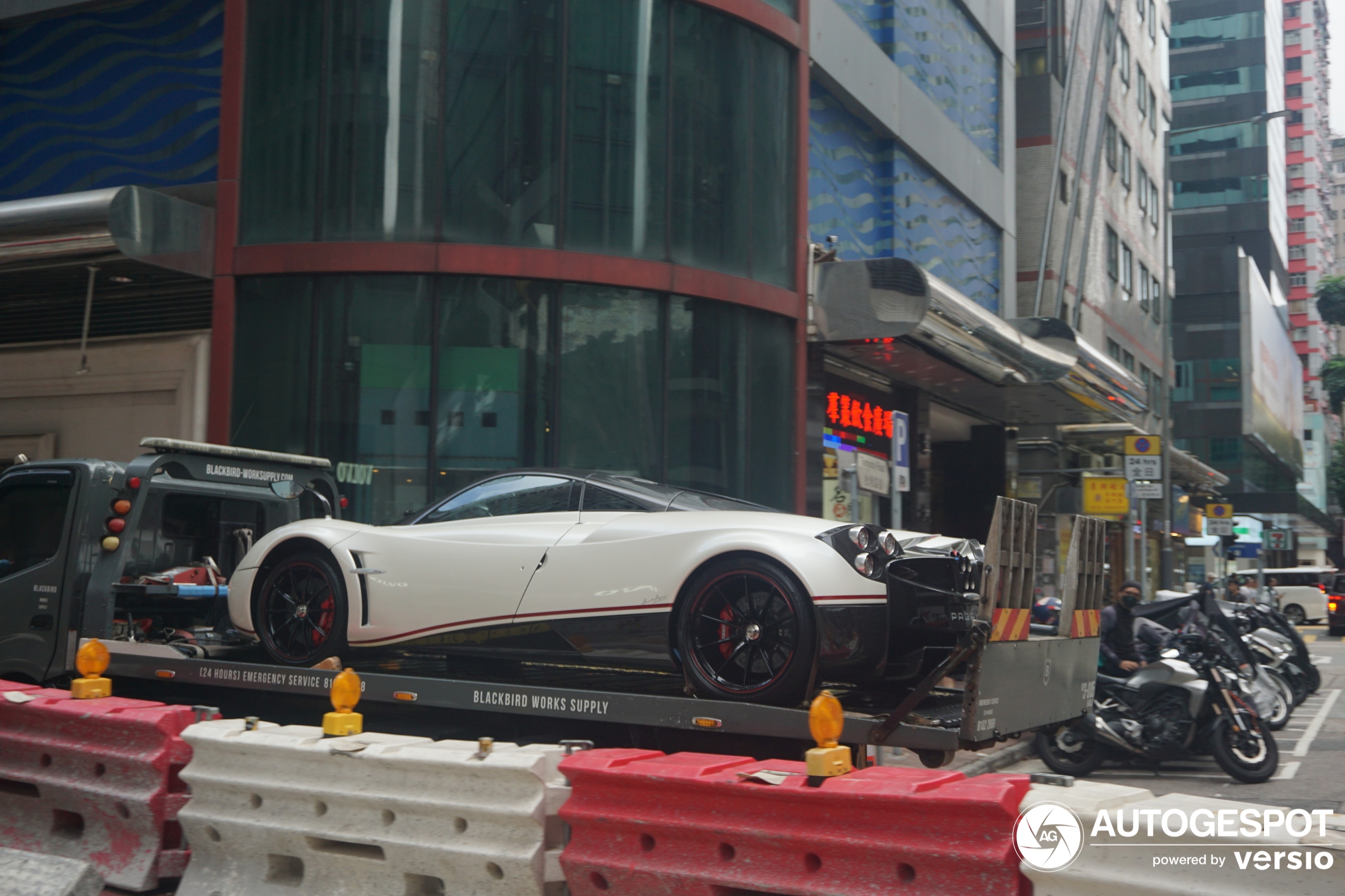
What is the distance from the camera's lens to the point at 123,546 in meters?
7.60

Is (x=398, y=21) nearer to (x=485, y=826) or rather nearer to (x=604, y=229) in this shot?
(x=604, y=229)

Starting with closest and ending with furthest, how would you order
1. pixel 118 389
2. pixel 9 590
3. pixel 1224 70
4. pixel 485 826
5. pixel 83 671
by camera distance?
pixel 485 826, pixel 83 671, pixel 9 590, pixel 118 389, pixel 1224 70

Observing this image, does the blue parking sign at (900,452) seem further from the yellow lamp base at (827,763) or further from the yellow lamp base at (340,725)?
the yellow lamp base at (827,763)

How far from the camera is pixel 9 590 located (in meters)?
7.68

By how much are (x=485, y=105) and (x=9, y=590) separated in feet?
26.5

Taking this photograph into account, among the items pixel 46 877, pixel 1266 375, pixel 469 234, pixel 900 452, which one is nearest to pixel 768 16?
pixel 469 234

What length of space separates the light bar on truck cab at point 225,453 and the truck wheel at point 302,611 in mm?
1187

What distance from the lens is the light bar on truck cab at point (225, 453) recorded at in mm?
7816

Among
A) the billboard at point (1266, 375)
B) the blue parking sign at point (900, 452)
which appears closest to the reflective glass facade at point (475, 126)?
the blue parking sign at point (900, 452)

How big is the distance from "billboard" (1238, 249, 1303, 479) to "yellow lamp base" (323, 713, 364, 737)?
2763 inches

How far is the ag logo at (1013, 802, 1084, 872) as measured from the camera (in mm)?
3494

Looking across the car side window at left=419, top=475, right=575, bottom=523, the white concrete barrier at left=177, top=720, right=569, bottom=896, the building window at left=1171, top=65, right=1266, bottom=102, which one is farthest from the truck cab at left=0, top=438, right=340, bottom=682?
the building window at left=1171, top=65, right=1266, bottom=102

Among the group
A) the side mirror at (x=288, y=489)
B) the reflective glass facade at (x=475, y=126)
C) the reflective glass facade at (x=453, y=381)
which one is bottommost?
the side mirror at (x=288, y=489)

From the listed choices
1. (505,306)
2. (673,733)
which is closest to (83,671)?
(673,733)
